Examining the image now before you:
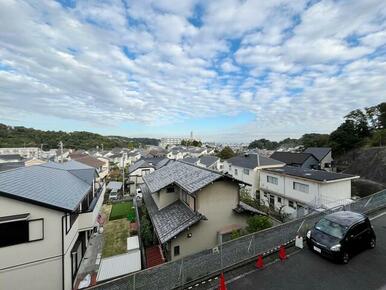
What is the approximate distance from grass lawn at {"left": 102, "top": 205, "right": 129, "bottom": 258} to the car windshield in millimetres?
12935

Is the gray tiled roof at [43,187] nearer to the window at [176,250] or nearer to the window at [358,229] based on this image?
the window at [176,250]

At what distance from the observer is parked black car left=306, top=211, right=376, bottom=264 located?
7.76 metres

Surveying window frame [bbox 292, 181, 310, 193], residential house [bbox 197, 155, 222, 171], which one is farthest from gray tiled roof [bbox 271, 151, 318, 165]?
window frame [bbox 292, 181, 310, 193]

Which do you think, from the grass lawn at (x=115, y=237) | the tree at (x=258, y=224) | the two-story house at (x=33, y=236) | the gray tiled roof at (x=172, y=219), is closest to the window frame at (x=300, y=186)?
the tree at (x=258, y=224)

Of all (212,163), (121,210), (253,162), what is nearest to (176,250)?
(121,210)

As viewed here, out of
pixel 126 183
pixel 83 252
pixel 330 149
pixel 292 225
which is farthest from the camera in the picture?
pixel 330 149

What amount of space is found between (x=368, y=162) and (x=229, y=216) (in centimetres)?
3286

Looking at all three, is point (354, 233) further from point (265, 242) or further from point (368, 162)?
point (368, 162)

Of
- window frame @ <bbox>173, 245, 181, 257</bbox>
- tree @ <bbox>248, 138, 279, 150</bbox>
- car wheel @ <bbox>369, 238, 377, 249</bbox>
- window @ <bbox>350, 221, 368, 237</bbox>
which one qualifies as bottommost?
window frame @ <bbox>173, 245, 181, 257</bbox>

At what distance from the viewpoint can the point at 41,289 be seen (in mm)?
8633

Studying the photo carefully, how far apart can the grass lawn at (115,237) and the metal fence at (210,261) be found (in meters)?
10.2

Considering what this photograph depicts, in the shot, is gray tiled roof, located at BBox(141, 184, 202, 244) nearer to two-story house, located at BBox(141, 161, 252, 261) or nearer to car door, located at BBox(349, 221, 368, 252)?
two-story house, located at BBox(141, 161, 252, 261)

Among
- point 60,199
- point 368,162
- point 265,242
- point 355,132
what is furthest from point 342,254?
point 355,132

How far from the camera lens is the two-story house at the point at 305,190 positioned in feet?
64.0
